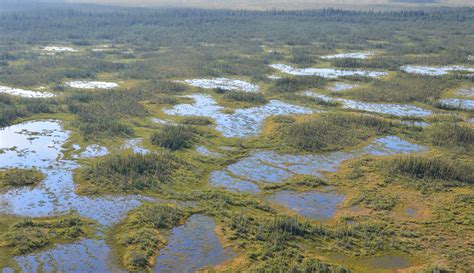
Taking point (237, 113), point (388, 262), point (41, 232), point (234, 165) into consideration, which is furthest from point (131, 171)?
point (237, 113)

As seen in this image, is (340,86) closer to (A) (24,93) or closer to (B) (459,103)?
(B) (459,103)

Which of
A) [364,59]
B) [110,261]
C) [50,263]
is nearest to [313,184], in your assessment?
[110,261]

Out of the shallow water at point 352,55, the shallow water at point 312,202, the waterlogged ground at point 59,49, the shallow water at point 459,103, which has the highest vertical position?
the waterlogged ground at point 59,49

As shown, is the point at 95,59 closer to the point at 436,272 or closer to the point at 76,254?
the point at 76,254

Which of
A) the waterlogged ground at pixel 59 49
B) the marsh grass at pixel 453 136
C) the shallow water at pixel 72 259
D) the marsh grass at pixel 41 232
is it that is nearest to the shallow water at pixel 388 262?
the shallow water at pixel 72 259

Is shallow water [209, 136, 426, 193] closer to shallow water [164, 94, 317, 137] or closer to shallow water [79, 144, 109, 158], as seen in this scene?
shallow water [164, 94, 317, 137]

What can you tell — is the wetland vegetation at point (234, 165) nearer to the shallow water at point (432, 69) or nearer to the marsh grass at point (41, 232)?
the marsh grass at point (41, 232)
